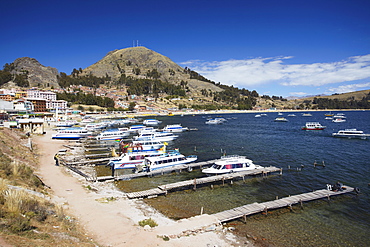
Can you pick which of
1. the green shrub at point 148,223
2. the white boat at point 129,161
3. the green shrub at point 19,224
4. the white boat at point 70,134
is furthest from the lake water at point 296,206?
the white boat at point 70,134

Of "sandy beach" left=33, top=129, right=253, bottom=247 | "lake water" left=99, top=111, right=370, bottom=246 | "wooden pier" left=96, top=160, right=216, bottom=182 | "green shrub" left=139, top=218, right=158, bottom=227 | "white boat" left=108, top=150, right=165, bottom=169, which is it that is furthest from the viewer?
"white boat" left=108, top=150, right=165, bottom=169

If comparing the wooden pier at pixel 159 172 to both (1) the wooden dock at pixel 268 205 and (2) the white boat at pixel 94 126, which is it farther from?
(2) the white boat at pixel 94 126

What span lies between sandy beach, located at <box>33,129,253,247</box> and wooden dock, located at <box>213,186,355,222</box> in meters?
1.75

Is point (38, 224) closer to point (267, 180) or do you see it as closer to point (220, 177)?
point (220, 177)

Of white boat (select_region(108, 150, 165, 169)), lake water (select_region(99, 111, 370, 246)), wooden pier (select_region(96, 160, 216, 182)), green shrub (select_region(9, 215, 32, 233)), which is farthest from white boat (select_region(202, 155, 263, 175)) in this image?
green shrub (select_region(9, 215, 32, 233))

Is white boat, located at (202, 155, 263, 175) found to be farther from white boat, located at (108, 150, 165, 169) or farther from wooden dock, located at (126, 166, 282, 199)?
white boat, located at (108, 150, 165, 169)

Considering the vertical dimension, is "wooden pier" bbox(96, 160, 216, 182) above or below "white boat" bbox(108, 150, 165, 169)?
below

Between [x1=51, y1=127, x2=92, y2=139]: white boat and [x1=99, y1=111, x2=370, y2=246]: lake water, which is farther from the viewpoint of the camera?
[x1=51, y1=127, x2=92, y2=139]: white boat

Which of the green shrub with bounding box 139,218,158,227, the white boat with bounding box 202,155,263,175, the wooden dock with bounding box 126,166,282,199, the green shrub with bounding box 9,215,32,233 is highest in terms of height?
the green shrub with bounding box 9,215,32,233

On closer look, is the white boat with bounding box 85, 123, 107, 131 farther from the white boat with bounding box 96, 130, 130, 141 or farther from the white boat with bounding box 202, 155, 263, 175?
the white boat with bounding box 202, 155, 263, 175

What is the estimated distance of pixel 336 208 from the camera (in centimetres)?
2412

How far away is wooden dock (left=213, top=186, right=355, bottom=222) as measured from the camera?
20.8 m

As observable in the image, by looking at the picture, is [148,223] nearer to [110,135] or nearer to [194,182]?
[194,182]

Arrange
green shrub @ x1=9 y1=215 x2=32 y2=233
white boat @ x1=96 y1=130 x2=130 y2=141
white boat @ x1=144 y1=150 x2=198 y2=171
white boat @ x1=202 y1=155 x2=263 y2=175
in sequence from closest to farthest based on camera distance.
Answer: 1. green shrub @ x1=9 y1=215 x2=32 y2=233
2. white boat @ x1=202 y1=155 x2=263 y2=175
3. white boat @ x1=144 y1=150 x2=198 y2=171
4. white boat @ x1=96 y1=130 x2=130 y2=141
